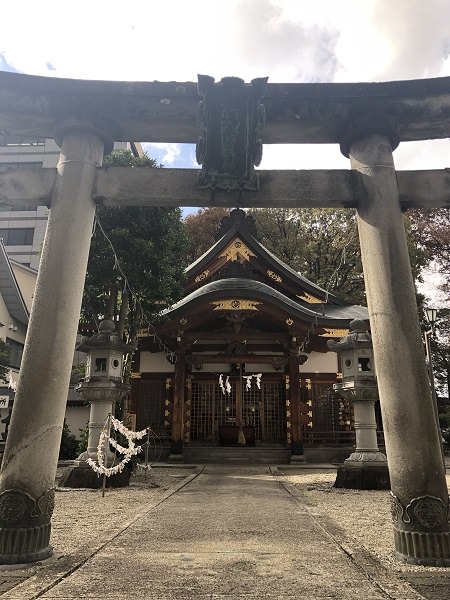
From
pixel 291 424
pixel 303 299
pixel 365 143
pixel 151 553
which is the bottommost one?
pixel 151 553

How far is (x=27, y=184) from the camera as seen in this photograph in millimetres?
5168

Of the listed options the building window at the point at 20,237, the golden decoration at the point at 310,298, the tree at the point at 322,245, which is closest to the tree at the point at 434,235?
the tree at the point at 322,245

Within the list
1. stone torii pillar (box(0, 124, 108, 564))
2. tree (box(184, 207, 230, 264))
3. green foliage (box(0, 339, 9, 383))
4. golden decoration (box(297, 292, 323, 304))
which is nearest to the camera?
stone torii pillar (box(0, 124, 108, 564))

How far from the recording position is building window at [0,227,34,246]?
39.5 metres

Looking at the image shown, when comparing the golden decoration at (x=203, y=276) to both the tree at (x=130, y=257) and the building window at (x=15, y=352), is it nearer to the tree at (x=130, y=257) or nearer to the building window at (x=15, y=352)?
the tree at (x=130, y=257)

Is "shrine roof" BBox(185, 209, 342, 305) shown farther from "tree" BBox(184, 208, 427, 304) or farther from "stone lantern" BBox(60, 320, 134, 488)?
"stone lantern" BBox(60, 320, 134, 488)

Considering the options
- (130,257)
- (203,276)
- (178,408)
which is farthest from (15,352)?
(130,257)

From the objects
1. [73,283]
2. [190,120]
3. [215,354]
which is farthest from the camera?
[215,354]

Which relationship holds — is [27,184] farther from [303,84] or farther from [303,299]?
[303,299]

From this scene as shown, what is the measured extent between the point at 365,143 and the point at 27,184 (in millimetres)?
4059

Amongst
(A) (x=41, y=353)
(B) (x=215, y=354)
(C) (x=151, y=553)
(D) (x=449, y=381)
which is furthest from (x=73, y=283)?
(D) (x=449, y=381)

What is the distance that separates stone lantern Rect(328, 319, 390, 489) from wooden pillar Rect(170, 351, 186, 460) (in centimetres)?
762

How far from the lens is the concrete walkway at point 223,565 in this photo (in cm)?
331

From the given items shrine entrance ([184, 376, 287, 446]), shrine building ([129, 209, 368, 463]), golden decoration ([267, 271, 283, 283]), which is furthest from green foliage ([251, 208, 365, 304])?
shrine entrance ([184, 376, 287, 446])
